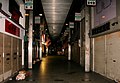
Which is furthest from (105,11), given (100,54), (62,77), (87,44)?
(62,77)

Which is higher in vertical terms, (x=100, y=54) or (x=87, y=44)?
(x=87, y=44)

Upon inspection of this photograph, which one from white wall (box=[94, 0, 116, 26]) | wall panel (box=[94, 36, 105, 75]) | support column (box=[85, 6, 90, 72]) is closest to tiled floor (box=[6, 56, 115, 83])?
wall panel (box=[94, 36, 105, 75])

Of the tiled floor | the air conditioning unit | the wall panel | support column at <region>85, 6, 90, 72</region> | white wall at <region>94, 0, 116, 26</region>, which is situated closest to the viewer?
the air conditioning unit

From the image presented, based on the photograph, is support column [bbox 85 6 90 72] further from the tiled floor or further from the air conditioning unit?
the tiled floor

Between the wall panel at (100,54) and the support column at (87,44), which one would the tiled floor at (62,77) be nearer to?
the wall panel at (100,54)

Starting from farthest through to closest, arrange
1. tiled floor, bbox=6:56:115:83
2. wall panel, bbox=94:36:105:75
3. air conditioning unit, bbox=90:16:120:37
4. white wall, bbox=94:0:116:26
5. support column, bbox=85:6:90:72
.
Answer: support column, bbox=85:6:90:72 → wall panel, bbox=94:36:105:75 → white wall, bbox=94:0:116:26 → tiled floor, bbox=6:56:115:83 → air conditioning unit, bbox=90:16:120:37

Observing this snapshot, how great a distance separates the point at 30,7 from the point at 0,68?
477 centimetres

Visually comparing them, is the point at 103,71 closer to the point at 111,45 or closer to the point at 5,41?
the point at 111,45

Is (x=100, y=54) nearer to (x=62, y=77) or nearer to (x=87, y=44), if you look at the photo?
(x=87, y=44)

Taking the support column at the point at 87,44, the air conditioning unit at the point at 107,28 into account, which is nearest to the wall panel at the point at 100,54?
the air conditioning unit at the point at 107,28

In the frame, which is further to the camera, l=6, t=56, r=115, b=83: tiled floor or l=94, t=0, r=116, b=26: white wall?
l=94, t=0, r=116, b=26: white wall

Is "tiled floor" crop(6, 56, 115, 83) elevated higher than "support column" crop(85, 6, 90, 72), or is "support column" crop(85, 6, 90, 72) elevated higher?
"support column" crop(85, 6, 90, 72)

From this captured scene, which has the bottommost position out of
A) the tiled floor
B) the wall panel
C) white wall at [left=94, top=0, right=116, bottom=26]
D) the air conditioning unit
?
the tiled floor

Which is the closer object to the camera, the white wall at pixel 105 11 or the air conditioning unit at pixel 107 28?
the air conditioning unit at pixel 107 28
